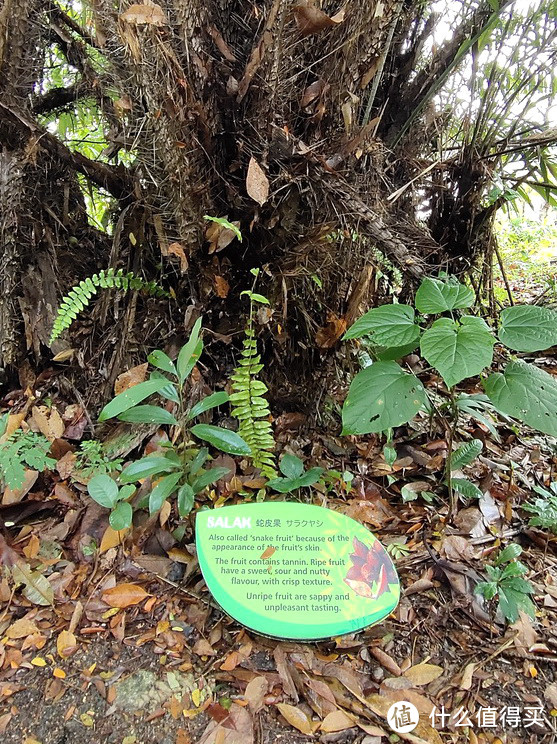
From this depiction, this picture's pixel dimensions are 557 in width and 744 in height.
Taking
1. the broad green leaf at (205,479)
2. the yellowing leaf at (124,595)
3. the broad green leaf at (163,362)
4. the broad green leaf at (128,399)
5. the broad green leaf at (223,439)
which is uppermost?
the broad green leaf at (163,362)

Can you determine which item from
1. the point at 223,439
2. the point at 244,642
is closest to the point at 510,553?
the point at 244,642

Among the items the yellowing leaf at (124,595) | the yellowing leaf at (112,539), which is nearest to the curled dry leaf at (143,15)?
the yellowing leaf at (112,539)

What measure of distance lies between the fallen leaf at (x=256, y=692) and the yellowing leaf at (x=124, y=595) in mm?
411

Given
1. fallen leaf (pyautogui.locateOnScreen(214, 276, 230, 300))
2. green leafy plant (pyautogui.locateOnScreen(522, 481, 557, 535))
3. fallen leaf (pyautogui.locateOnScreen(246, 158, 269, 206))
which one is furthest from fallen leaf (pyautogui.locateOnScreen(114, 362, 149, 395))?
green leafy plant (pyautogui.locateOnScreen(522, 481, 557, 535))

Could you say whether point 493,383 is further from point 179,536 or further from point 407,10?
point 407,10

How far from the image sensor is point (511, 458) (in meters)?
1.98

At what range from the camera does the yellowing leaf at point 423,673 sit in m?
1.21

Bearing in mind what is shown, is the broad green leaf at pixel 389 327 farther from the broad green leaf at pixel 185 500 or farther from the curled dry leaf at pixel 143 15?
the curled dry leaf at pixel 143 15

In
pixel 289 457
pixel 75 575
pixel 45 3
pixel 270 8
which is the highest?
pixel 45 3

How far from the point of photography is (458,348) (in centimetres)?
128

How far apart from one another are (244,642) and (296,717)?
0.23 metres

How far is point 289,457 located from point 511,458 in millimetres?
986

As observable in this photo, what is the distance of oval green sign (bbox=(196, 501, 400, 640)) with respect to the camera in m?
1.22

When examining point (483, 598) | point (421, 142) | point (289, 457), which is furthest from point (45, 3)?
point (483, 598)
